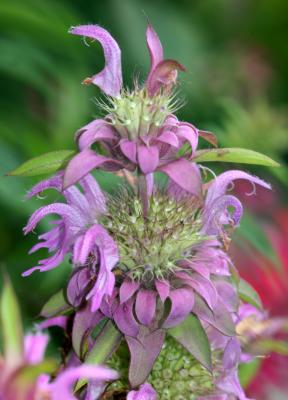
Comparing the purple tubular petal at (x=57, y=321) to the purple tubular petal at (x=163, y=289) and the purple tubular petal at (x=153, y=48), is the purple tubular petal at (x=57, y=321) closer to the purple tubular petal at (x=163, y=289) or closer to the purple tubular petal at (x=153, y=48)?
the purple tubular petal at (x=163, y=289)

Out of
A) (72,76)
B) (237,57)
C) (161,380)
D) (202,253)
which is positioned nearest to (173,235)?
(202,253)

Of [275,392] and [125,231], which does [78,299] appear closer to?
[125,231]

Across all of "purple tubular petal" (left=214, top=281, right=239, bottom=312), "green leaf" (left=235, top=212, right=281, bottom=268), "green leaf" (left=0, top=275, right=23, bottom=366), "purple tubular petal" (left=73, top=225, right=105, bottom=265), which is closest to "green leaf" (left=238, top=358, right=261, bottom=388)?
"green leaf" (left=235, top=212, right=281, bottom=268)

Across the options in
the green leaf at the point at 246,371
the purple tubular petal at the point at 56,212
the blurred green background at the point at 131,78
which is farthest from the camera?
the blurred green background at the point at 131,78

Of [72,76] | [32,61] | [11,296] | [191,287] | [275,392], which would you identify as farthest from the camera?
[72,76]

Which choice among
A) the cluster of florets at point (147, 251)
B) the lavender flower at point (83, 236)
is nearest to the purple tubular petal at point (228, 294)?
the cluster of florets at point (147, 251)

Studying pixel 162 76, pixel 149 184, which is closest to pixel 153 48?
pixel 162 76
